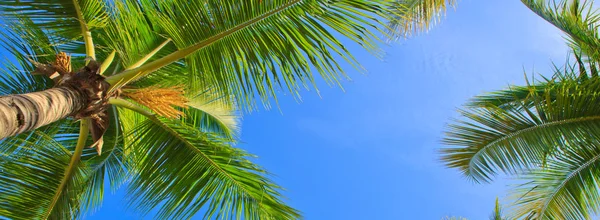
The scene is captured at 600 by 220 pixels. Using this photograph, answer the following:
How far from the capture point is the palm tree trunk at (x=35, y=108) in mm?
2963

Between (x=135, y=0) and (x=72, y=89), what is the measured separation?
1.01m

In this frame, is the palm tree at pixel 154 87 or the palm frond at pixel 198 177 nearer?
the palm tree at pixel 154 87

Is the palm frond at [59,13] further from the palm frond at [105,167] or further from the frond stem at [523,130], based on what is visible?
the frond stem at [523,130]

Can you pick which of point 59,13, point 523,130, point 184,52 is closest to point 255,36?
point 184,52

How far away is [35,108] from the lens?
324 cm

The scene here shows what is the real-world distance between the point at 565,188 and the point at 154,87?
5352 millimetres

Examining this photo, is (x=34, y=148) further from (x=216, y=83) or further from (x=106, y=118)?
(x=216, y=83)

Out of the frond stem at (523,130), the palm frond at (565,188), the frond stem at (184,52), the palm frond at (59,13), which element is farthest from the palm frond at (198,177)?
the palm frond at (565,188)

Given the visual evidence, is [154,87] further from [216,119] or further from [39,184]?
[216,119]

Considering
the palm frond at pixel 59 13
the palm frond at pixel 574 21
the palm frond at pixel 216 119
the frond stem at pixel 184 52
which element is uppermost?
the palm frond at pixel 574 21

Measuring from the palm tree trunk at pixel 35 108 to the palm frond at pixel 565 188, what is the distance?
549cm

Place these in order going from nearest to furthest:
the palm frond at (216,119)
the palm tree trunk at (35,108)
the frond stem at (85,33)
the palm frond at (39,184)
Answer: the palm tree trunk at (35,108)
the frond stem at (85,33)
the palm frond at (39,184)
the palm frond at (216,119)

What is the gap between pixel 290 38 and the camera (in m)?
4.03

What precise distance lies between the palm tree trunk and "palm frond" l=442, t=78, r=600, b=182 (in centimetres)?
442
